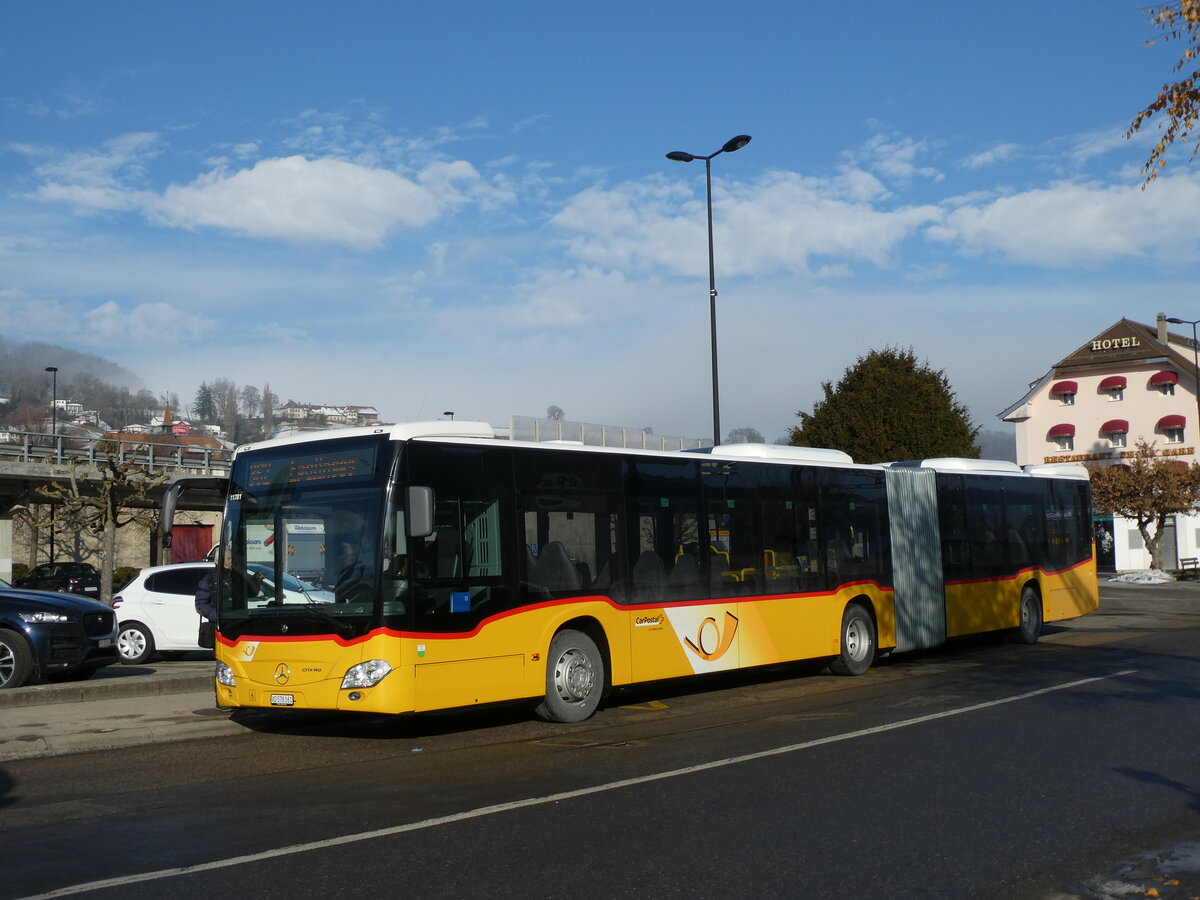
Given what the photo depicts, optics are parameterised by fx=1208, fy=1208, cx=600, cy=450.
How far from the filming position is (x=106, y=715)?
12.5 meters

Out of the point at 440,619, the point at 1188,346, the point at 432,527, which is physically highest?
the point at 1188,346

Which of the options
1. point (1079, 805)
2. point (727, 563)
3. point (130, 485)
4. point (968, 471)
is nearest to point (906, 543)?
point (968, 471)

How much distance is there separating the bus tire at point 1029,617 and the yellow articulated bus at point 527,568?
407 cm

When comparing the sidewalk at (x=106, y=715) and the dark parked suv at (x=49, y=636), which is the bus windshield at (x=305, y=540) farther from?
the dark parked suv at (x=49, y=636)

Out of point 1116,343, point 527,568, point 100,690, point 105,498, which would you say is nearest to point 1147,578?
point 1116,343

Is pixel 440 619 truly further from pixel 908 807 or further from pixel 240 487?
pixel 908 807

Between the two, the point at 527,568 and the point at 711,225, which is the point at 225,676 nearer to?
the point at 527,568

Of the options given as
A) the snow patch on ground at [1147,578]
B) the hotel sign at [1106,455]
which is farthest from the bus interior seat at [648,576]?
the hotel sign at [1106,455]

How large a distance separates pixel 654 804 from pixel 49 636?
30.4 ft

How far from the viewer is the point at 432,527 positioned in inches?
410

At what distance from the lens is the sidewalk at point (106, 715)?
35.9 ft

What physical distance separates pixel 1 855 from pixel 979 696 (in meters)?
10.0

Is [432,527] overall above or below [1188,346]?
below

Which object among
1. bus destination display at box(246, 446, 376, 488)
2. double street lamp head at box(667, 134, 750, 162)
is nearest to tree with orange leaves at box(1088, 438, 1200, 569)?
double street lamp head at box(667, 134, 750, 162)
